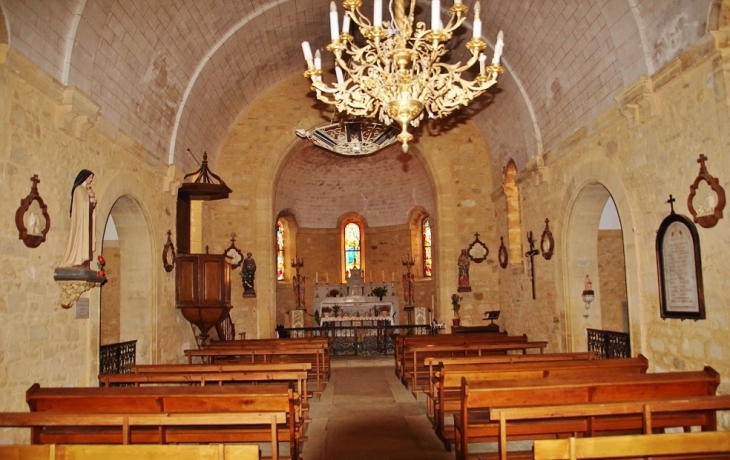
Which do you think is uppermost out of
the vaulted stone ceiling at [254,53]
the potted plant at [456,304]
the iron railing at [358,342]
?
the vaulted stone ceiling at [254,53]

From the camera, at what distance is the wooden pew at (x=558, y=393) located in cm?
497

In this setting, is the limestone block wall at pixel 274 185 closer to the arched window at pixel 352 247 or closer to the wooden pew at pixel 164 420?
the arched window at pixel 352 247

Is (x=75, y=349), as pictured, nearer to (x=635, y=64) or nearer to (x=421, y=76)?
(x=421, y=76)

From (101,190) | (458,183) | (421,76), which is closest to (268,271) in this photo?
(458,183)

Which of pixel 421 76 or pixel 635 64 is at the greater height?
pixel 635 64

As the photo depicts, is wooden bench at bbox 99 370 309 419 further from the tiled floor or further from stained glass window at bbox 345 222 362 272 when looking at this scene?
stained glass window at bbox 345 222 362 272

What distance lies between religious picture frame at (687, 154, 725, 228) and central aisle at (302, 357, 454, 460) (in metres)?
3.69

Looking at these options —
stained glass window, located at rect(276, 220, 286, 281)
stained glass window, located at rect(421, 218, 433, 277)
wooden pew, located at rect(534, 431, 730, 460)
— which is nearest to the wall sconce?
wooden pew, located at rect(534, 431, 730, 460)

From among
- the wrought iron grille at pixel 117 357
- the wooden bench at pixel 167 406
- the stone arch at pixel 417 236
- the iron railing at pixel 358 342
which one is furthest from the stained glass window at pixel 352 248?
the wooden bench at pixel 167 406

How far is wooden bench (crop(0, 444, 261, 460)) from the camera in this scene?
11.1 ft

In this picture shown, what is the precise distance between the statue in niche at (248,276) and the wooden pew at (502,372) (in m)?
8.30

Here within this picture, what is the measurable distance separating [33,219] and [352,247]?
15739 mm

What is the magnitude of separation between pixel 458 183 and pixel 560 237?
16.8 ft

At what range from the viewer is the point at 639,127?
7.81 m
